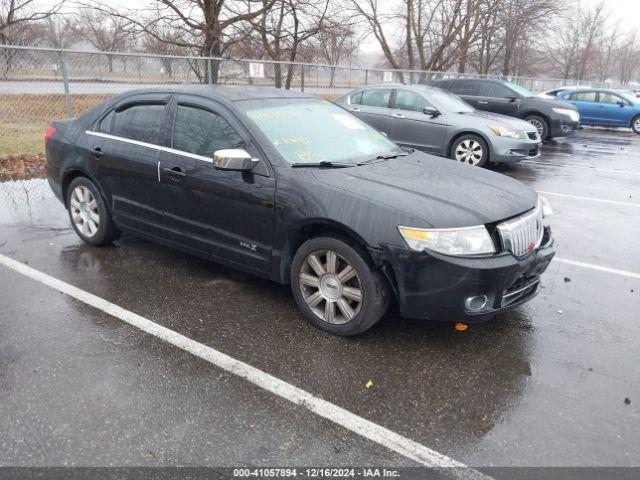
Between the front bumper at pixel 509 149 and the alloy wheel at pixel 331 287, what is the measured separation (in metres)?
6.94

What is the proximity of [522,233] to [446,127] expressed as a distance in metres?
6.80

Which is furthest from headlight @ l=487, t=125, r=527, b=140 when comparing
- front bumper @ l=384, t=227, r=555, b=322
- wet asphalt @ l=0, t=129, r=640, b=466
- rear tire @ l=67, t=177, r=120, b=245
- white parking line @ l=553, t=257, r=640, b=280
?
rear tire @ l=67, t=177, r=120, b=245

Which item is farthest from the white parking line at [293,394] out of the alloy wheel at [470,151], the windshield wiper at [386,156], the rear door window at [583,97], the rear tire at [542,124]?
the rear door window at [583,97]

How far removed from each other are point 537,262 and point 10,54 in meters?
10.9

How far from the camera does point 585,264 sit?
520cm

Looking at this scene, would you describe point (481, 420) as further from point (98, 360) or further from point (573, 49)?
point (573, 49)

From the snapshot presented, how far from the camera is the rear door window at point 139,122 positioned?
454cm

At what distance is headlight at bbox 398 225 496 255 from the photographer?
3.21 metres

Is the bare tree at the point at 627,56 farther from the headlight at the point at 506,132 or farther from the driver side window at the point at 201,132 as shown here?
the driver side window at the point at 201,132

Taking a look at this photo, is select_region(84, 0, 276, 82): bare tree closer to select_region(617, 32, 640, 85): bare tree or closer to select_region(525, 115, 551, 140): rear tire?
select_region(525, 115, 551, 140): rear tire

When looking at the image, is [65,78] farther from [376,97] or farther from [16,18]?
[16,18]

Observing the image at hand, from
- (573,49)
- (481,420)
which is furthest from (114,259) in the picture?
(573,49)

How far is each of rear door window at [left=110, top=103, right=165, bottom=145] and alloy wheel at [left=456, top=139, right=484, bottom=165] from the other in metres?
6.56

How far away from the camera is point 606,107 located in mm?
18828
